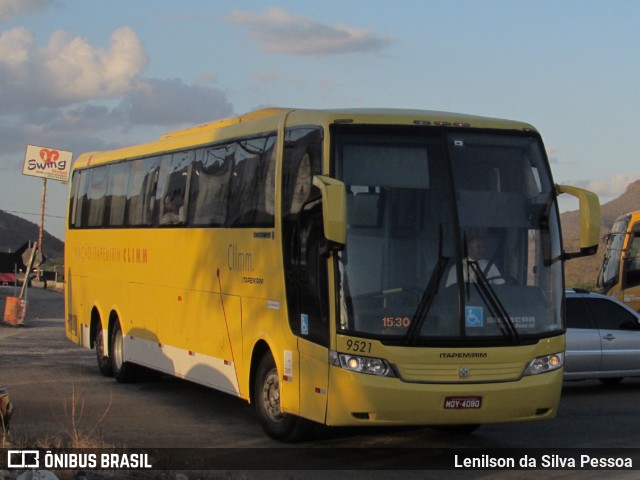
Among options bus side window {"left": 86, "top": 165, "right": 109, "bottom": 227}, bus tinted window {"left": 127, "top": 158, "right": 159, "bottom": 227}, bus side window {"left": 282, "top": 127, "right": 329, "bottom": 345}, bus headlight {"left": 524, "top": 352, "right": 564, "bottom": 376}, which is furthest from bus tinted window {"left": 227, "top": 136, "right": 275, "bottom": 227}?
bus side window {"left": 86, "top": 165, "right": 109, "bottom": 227}

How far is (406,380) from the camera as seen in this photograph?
10945mm

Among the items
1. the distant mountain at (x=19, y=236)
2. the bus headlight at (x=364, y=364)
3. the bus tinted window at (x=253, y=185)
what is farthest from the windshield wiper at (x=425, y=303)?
the distant mountain at (x=19, y=236)

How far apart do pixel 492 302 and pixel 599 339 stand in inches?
278

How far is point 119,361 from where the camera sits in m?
18.7

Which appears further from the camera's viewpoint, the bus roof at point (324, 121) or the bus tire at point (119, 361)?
the bus tire at point (119, 361)

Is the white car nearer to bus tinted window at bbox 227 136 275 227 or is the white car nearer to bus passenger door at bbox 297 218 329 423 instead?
bus tinted window at bbox 227 136 275 227

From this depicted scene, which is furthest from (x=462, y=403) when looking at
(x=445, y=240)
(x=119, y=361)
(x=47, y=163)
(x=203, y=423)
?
(x=47, y=163)

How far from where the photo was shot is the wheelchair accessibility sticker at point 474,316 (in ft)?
36.5

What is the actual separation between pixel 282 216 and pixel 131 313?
6.37 m

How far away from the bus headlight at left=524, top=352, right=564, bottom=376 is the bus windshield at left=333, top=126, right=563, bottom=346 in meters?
0.24

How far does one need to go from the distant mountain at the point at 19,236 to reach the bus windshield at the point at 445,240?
Result: 469 ft

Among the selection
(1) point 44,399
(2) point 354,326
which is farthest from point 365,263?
(1) point 44,399

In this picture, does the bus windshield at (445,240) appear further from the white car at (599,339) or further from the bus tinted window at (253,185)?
the white car at (599,339)

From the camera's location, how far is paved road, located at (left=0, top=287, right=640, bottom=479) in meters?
12.2
